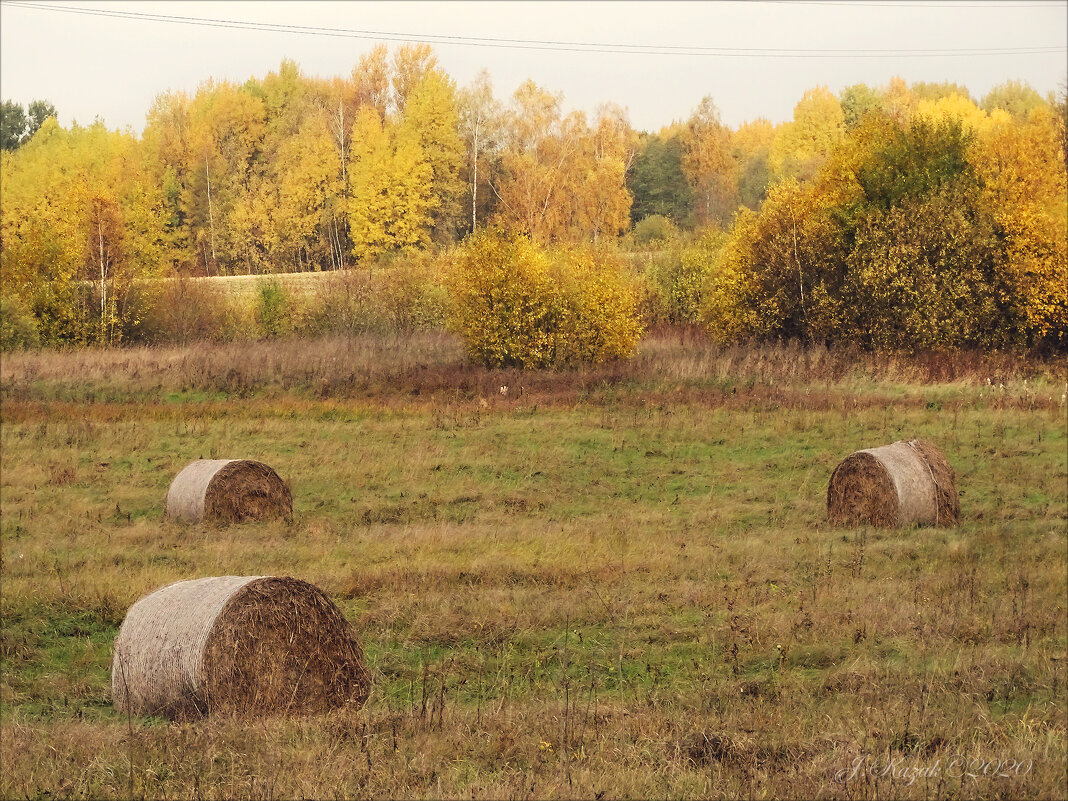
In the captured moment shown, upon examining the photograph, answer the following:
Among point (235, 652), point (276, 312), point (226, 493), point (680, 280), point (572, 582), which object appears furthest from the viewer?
point (680, 280)

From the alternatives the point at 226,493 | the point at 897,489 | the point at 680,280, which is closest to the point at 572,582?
the point at 897,489

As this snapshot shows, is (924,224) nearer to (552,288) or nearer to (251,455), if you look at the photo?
(552,288)

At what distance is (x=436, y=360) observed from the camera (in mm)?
37062

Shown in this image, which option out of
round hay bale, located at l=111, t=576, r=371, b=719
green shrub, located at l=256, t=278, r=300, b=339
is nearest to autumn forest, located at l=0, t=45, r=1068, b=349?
green shrub, located at l=256, t=278, r=300, b=339

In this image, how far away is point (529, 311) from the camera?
3566cm

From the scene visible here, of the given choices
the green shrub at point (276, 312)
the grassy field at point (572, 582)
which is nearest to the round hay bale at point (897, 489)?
the grassy field at point (572, 582)

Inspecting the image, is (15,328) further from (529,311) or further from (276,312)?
(529,311)

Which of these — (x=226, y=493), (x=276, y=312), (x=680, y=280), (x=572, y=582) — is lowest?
(x=572, y=582)

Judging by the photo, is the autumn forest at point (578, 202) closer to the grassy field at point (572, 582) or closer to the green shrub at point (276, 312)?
the green shrub at point (276, 312)

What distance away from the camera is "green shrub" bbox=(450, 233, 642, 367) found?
117ft

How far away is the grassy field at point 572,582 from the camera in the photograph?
266 inches

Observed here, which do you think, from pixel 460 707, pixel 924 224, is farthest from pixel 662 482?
pixel 924 224

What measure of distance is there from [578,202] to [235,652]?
66.7 metres

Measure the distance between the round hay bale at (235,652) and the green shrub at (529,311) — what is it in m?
26.6
